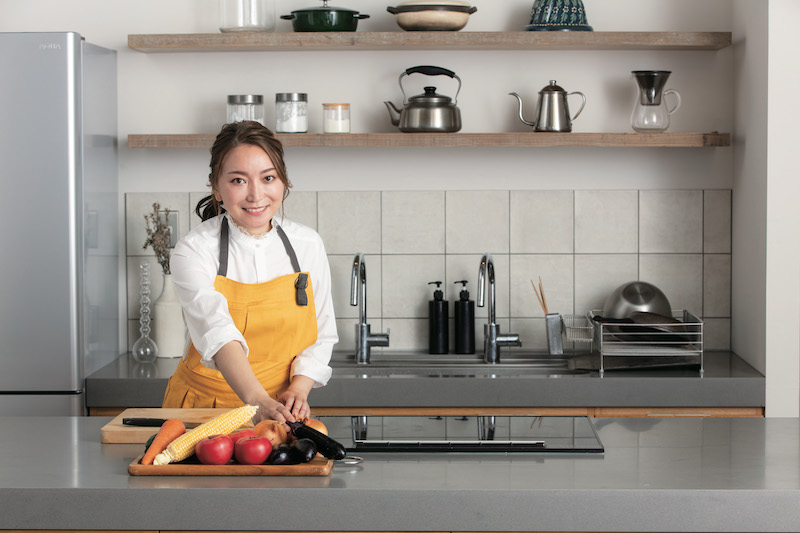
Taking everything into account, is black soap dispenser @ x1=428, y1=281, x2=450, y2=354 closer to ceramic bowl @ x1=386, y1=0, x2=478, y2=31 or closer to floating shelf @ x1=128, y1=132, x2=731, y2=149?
floating shelf @ x1=128, y1=132, x2=731, y2=149

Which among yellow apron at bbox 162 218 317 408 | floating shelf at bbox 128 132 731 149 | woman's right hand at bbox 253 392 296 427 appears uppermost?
floating shelf at bbox 128 132 731 149

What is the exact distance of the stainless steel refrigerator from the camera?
2.98 m

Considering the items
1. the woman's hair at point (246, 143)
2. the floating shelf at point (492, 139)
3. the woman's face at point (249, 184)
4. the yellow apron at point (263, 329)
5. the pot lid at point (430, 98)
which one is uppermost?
the pot lid at point (430, 98)

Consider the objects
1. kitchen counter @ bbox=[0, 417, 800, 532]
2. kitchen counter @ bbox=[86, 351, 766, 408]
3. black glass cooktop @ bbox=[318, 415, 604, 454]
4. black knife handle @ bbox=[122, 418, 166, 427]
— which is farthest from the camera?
kitchen counter @ bbox=[86, 351, 766, 408]

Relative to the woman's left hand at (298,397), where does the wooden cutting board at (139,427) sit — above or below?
below

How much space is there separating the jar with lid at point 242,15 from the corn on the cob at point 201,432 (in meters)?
1.83

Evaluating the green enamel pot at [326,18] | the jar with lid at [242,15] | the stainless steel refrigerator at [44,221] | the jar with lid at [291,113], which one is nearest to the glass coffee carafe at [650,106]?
the green enamel pot at [326,18]

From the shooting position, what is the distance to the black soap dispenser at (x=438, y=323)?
11.0ft

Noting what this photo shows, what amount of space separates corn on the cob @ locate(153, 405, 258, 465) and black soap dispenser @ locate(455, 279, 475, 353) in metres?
1.61

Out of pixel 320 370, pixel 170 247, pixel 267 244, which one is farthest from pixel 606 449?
pixel 170 247

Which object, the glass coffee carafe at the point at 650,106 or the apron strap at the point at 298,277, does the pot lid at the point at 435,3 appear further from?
the apron strap at the point at 298,277

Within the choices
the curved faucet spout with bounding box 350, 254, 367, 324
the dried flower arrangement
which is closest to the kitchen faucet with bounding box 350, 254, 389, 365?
the curved faucet spout with bounding box 350, 254, 367, 324

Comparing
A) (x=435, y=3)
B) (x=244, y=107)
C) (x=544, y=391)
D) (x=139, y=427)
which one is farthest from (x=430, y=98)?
(x=139, y=427)

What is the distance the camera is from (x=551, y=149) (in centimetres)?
342
